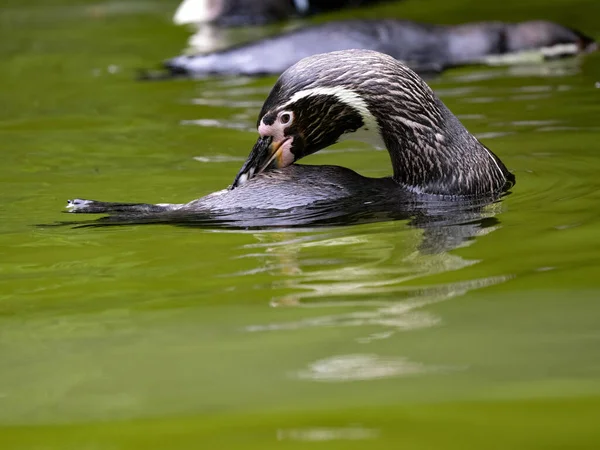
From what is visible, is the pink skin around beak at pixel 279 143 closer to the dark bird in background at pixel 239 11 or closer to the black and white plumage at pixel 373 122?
the black and white plumage at pixel 373 122

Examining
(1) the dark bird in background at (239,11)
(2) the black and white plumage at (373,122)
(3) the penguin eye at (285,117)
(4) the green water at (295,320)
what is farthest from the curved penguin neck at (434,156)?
(1) the dark bird in background at (239,11)

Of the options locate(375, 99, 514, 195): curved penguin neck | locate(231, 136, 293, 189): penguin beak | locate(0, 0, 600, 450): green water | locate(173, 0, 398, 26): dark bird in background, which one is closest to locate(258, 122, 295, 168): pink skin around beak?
locate(231, 136, 293, 189): penguin beak

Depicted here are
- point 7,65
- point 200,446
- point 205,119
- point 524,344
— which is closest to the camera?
point 200,446

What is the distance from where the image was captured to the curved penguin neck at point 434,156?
17.1ft

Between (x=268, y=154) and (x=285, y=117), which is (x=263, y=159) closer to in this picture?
(x=268, y=154)

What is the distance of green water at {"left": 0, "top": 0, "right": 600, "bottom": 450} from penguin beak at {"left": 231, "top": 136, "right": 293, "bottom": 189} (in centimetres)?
55

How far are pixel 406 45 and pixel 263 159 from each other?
5.21 meters

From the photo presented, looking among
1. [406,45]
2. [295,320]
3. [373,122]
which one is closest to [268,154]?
[373,122]

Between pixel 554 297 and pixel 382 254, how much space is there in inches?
30.8

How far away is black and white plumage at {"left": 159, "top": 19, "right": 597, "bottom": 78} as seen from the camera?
33.0 ft

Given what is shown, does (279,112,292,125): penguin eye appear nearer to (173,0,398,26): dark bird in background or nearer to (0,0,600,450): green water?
(0,0,600,450): green water

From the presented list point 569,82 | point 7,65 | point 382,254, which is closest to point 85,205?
point 382,254

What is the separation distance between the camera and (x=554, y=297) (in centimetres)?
360

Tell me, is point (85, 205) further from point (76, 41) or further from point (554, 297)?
point (76, 41)
